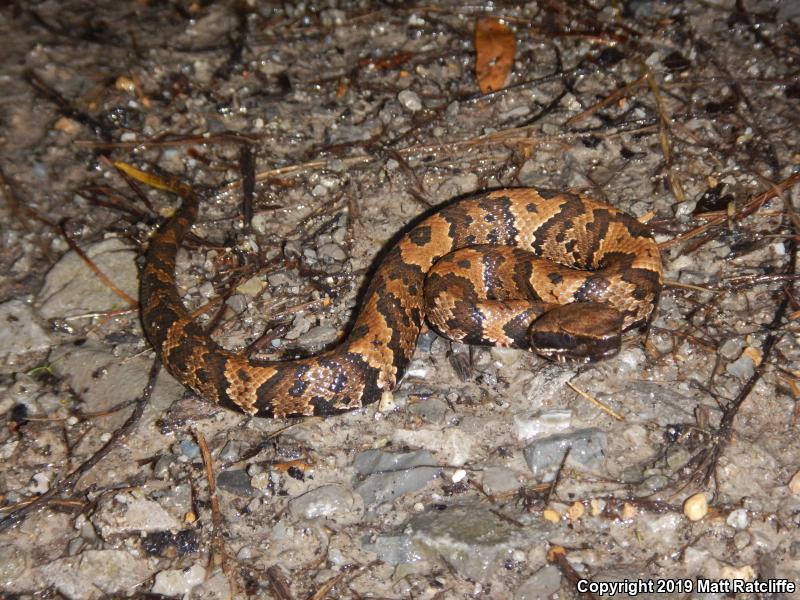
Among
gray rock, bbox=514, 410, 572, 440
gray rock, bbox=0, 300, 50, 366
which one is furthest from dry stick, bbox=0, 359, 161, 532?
gray rock, bbox=514, 410, 572, 440

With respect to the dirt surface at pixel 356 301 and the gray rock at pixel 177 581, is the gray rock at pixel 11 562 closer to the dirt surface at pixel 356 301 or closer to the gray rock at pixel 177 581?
the dirt surface at pixel 356 301

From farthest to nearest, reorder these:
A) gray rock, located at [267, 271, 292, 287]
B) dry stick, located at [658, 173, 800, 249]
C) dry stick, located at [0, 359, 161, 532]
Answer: gray rock, located at [267, 271, 292, 287]
dry stick, located at [658, 173, 800, 249]
dry stick, located at [0, 359, 161, 532]

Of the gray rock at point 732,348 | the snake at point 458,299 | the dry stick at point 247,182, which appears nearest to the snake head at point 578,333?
the snake at point 458,299

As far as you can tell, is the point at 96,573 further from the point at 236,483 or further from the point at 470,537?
the point at 470,537

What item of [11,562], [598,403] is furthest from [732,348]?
[11,562]

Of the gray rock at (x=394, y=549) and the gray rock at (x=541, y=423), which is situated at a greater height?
the gray rock at (x=541, y=423)

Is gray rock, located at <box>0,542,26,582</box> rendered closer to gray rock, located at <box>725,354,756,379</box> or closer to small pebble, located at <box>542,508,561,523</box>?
small pebble, located at <box>542,508,561,523</box>
